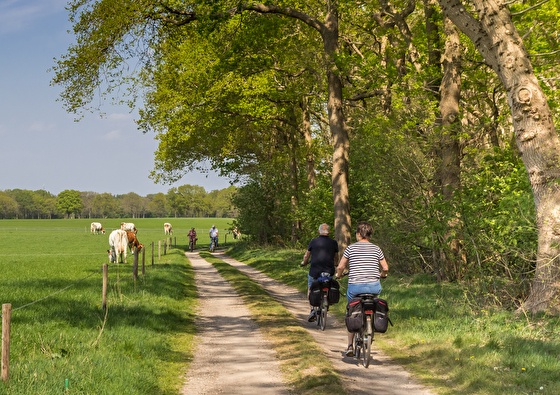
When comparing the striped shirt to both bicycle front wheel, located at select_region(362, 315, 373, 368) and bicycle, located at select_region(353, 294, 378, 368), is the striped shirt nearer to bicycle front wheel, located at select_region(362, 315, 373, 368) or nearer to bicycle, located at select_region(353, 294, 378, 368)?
bicycle, located at select_region(353, 294, 378, 368)

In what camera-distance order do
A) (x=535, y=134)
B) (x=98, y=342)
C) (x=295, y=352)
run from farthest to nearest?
1. (x=535, y=134)
2. (x=295, y=352)
3. (x=98, y=342)

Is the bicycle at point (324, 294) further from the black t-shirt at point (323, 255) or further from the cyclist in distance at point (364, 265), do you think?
the cyclist in distance at point (364, 265)

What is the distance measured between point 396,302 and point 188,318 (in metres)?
5.02

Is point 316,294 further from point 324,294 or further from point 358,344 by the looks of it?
point 358,344

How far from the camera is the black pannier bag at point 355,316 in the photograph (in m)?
10.6

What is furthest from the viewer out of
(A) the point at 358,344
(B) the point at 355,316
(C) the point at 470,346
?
(C) the point at 470,346

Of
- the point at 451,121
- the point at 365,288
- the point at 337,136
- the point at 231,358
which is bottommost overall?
the point at 231,358

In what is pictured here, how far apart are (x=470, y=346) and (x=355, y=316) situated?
2.03m

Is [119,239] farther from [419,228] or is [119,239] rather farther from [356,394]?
[356,394]

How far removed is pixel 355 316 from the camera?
421 inches

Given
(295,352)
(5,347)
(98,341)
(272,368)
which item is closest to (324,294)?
(295,352)

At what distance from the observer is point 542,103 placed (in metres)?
12.5

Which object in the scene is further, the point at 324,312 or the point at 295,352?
the point at 324,312

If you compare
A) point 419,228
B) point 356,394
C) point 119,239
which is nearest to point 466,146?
point 419,228
